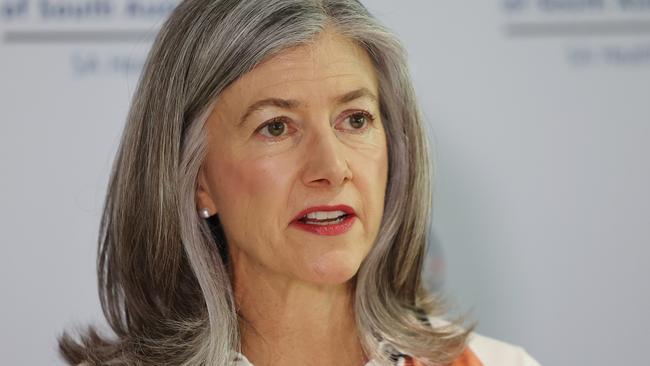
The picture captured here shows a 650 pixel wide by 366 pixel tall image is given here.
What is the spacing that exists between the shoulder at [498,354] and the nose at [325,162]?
49cm

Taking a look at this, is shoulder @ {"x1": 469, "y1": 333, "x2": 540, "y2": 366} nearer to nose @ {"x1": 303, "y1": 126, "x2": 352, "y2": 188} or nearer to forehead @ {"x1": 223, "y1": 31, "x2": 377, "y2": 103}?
nose @ {"x1": 303, "y1": 126, "x2": 352, "y2": 188}

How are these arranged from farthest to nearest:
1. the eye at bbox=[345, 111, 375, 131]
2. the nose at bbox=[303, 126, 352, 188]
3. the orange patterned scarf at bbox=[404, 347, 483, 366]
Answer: the orange patterned scarf at bbox=[404, 347, 483, 366], the eye at bbox=[345, 111, 375, 131], the nose at bbox=[303, 126, 352, 188]

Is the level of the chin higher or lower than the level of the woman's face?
lower

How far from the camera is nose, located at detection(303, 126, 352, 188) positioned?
5.33 ft

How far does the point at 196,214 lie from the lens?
1816mm

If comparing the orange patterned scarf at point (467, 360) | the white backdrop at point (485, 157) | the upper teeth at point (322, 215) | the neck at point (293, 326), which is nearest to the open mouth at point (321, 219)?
the upper teeth at point (322, 215)

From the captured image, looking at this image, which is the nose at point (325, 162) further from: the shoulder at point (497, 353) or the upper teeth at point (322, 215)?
the shoulder at point (497, 353)

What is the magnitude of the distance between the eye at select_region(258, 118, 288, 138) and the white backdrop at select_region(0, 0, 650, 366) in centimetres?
67

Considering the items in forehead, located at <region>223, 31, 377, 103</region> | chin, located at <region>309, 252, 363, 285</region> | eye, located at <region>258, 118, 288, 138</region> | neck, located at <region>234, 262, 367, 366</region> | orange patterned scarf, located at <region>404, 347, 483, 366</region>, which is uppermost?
forehead, located at <region>223, 31, 377, 103</region>

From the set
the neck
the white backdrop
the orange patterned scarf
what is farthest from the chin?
the white backdrop

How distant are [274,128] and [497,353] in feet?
2.14

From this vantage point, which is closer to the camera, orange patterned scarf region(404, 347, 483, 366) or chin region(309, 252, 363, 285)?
chin region(309, 252, 363, 285)

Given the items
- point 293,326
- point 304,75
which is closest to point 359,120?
point 304,75

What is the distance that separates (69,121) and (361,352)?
38.0 inches
